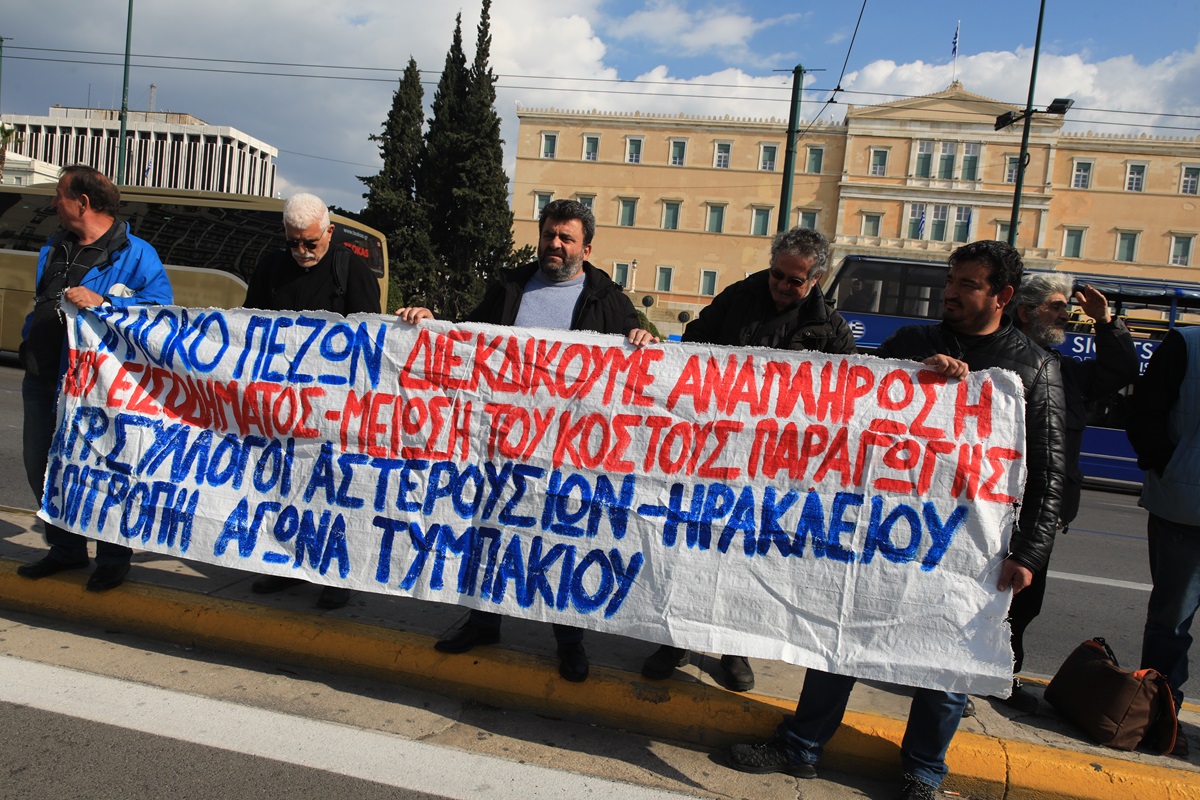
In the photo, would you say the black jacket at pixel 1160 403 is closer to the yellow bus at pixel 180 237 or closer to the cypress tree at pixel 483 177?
the yellow bus at pixel 180 237

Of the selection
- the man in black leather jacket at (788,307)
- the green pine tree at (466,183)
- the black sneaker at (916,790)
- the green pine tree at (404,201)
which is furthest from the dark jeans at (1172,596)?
the green pine tree at (466,183)

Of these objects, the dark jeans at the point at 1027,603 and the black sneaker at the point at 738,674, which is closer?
the black sneaker at the point at 738,674

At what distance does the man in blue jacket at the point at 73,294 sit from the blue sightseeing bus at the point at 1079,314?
1105 cm

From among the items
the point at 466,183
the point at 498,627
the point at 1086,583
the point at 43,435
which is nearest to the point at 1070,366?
the point at 498,627

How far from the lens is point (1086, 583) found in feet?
21.1

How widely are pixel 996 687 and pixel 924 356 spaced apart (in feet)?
4.01

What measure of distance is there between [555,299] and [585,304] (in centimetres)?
14

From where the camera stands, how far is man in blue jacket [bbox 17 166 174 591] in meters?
3.86

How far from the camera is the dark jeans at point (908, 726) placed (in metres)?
2.87

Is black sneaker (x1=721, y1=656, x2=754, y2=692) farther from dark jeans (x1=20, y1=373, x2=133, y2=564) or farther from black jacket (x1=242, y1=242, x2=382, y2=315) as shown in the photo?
dark jeans (x1=20, y1=373, x2=133, y2=564)

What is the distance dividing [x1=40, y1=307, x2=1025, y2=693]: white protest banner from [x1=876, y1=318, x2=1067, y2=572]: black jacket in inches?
2.1

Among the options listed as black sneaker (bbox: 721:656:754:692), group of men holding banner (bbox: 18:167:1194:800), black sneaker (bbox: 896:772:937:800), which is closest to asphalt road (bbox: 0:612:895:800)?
black sneaker (bbox: 896:772:937:800)

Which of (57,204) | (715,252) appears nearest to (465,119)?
(715,252)

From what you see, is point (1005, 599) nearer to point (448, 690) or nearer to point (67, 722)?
point (448, 690)
